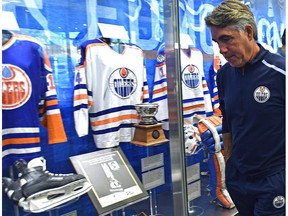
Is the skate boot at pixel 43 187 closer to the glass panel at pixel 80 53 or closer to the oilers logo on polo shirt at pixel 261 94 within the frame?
the glass panel at pixel 80 53

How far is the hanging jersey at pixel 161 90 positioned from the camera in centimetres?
267

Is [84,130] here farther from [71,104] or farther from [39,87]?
[39,87]

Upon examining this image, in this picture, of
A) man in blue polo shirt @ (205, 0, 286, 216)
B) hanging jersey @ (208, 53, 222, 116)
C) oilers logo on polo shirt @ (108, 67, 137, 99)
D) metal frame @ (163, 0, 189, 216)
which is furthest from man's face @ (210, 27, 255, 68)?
hanging jersey @ (208, 53, 222, 116)

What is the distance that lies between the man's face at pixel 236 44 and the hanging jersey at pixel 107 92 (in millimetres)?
918

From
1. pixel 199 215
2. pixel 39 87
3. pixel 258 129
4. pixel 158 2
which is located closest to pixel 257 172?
pixel 258 129

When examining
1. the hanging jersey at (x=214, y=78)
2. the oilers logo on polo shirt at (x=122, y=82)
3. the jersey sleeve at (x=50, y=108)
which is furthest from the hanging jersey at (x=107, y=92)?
the hanging jersey at (x=214, y=78)

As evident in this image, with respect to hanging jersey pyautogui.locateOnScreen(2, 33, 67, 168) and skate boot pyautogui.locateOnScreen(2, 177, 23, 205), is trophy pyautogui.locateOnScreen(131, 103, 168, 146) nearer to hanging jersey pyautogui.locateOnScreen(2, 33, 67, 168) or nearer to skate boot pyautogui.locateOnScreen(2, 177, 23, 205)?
hanging jersey pyautogui.locateOnScreen(2, 33, 67, 168)

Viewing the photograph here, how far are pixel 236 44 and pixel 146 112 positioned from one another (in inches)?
39.5

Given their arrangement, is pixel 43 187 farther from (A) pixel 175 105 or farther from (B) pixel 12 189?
(A) pixel 175 105

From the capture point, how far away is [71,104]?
2252 mm

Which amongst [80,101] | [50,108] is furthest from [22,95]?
[80,101]

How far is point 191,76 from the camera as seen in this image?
2826 millimetres

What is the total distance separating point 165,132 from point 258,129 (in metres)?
1.13

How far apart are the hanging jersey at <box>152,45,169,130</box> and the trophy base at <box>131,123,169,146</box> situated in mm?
171
